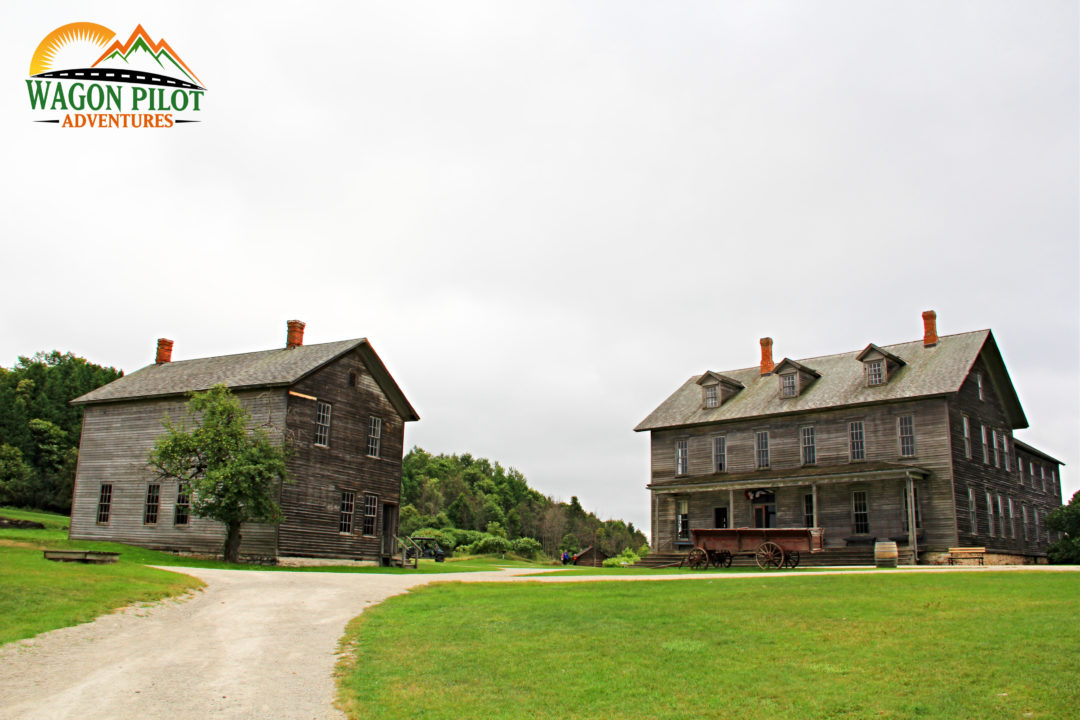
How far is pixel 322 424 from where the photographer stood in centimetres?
3456

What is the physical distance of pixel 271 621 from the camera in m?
14.9

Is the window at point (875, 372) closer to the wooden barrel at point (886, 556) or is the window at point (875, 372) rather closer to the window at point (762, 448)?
the window at point (762, 448)

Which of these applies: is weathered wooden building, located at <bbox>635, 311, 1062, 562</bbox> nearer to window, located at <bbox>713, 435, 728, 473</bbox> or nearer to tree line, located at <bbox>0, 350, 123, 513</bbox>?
window, located at <bbox>713, 435, 728, 473</bbox>

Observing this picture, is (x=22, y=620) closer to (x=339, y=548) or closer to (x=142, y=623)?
(x=142, y=623)

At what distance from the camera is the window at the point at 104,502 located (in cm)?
3619

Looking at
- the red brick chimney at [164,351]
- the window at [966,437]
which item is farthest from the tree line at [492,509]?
the window at [966,437]

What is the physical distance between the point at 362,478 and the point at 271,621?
2159 centimetres

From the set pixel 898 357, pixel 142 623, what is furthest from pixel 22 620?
pixel 898 357

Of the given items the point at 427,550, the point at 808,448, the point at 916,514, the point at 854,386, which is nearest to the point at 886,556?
the point at 916,514

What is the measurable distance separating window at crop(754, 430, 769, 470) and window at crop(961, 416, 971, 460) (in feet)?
27.4

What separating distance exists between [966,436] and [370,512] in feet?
84.4

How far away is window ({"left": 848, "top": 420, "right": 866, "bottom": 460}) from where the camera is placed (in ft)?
123

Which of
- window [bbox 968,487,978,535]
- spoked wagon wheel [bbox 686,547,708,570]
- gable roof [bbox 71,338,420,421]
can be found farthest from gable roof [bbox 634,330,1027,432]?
gable roof [bbox 71,338,420,421]

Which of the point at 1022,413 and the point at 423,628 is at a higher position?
the point at 1022,413
